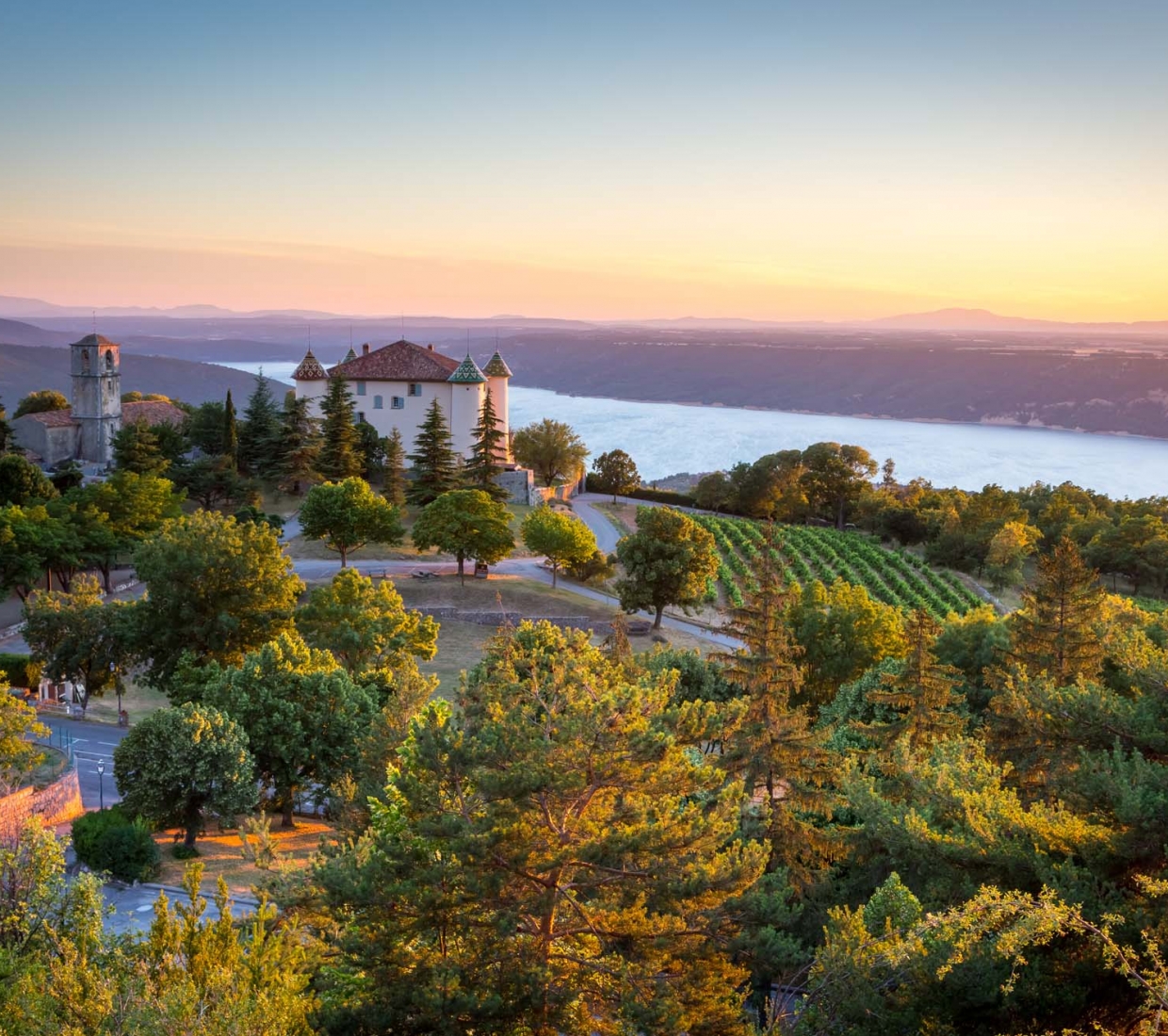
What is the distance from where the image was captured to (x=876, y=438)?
462 ft

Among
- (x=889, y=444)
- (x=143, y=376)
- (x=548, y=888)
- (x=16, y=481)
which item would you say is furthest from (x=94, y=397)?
(x=889, y=444)

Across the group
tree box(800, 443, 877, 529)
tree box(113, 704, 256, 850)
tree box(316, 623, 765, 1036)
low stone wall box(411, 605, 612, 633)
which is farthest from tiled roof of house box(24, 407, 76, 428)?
tree box(316, 623, 765, 1036)

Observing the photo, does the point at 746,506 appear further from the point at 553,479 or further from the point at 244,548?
the point at 244,548

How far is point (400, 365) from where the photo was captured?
6094cm

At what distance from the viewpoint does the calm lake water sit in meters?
110

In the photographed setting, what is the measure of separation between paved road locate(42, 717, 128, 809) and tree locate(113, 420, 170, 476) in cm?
2147

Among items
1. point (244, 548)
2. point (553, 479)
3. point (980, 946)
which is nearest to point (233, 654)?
point (244, 548)

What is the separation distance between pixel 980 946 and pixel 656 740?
358cm

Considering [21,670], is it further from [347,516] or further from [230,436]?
[230,436]

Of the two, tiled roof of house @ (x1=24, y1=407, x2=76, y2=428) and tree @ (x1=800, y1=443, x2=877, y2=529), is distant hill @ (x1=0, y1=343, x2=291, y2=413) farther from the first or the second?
tree @ (x1=800, y1=443, x2=877, y2=529)

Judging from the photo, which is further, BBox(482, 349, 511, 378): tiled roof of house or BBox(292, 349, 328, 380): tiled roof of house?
BBox(482, 349, 511, 378): tiled roof of house

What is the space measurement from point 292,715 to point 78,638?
1109 cm

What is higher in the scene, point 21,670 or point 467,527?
point 467,527

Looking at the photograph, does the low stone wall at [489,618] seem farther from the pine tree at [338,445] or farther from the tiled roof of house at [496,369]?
the tiled roof of house at [496,369]
